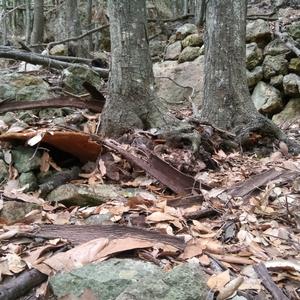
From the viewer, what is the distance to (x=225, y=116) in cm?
538

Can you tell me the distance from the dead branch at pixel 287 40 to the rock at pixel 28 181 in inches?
269

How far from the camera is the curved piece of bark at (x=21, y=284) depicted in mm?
2019

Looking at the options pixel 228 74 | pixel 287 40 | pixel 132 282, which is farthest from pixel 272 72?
pixel 132 282

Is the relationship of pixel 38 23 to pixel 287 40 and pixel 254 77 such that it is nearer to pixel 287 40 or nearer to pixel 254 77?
pixel 254 77

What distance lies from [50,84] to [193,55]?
18.1 feet

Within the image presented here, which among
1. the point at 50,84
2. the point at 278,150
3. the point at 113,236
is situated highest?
the point at 50,84

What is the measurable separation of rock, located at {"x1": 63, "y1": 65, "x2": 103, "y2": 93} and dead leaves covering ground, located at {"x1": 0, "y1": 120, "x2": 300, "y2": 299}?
5.68ft

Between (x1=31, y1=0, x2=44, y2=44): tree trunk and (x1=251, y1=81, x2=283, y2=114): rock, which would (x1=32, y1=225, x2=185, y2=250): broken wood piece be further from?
(x1=31, y1=0, x2=44, y2=44): tree trunk

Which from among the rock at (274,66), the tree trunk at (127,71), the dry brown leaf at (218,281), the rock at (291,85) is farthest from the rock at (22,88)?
the rock at (274,66)

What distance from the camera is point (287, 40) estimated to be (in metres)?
9.12

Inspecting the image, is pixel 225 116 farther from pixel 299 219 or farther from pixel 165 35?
pixel 165 35

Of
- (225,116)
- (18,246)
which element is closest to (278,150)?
(225,116)

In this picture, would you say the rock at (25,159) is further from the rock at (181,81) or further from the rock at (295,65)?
the rock at (295,65)

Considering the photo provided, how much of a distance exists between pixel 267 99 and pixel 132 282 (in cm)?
731
